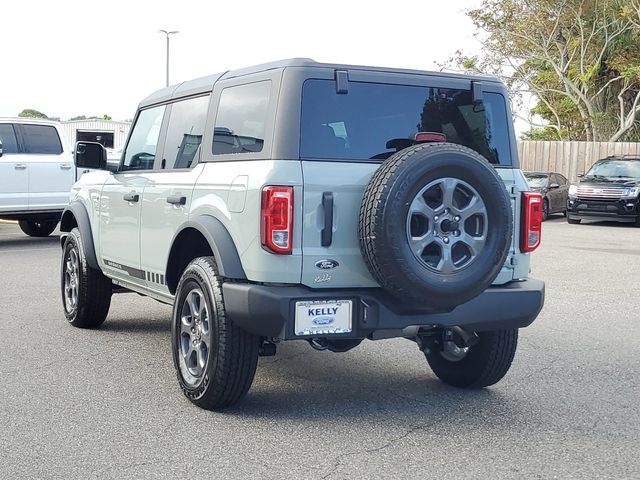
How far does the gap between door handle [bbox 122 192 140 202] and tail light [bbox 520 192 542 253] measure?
2.79m

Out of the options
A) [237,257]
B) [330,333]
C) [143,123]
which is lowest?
[330,333]

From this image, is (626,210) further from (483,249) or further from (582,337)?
(483,249)

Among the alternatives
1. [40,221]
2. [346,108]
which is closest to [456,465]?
[346,108]

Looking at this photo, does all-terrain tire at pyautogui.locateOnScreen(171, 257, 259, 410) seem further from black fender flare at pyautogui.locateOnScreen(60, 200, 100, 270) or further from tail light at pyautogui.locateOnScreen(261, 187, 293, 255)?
black fender flare at pyautogui.locateOnScreen(60, 200, 100, 270)

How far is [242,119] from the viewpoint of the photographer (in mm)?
5527

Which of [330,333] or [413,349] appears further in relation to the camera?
[413,349]

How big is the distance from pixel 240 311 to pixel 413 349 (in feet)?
8.88

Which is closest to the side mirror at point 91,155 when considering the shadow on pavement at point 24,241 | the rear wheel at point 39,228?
the shadow on pavement at point 24,241

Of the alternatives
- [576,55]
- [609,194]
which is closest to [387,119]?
[609,194]

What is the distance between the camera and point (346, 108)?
526 cm

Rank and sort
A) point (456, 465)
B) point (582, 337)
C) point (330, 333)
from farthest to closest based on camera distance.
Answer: point (582, 337) → point (330, 333) → point (456, 465)

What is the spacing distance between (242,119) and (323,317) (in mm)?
1360

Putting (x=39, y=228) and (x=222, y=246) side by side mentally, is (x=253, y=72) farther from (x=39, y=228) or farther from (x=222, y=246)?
(x=39, y=228)

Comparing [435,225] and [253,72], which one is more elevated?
[253,72]
